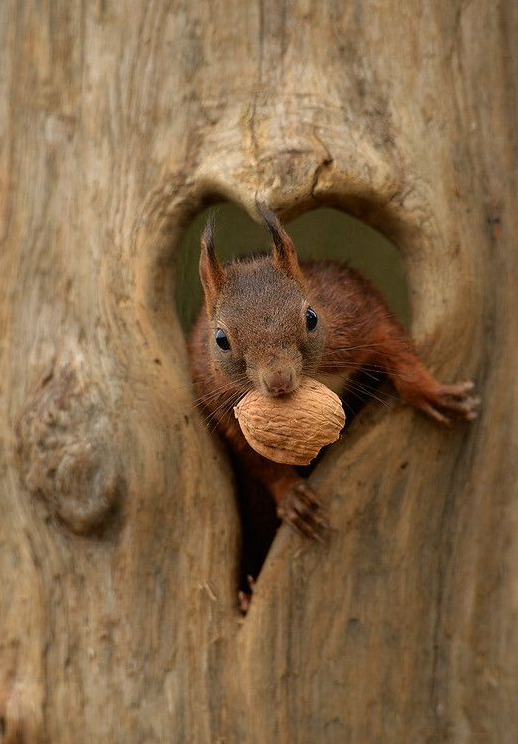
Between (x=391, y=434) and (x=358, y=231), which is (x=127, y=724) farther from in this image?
(x=358, y=231)

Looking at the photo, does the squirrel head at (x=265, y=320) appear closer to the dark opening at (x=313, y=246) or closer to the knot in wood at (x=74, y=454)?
the knot in wood at (x=74, y=454)

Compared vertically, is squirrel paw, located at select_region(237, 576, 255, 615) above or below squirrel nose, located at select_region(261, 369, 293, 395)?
below

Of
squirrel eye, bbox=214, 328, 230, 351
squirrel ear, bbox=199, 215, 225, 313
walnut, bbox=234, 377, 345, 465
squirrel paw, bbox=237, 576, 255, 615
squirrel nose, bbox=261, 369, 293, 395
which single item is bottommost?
squirrel paw, bbox=237, 576, 255, 615

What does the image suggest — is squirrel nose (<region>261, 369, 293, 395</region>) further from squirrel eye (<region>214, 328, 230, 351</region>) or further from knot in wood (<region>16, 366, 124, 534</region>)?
knot in wood (<region>16, 366, 124, 534</region>)

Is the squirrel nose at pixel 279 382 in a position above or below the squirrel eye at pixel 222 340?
below

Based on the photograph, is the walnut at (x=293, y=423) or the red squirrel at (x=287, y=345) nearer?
the walnut at (x=293, y=423)

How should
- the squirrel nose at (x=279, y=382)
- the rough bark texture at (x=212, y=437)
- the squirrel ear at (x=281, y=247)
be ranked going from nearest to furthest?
1. the squirrel nose at (x=279, y=382)
2. the squirrel ear at (x=281, y=247)
3. the rough bark texture at (x=212, y=437)

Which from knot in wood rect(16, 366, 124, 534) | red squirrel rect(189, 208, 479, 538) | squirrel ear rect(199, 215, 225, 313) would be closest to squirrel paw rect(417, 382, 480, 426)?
red squirrel rect(189, 208, 479, 538)

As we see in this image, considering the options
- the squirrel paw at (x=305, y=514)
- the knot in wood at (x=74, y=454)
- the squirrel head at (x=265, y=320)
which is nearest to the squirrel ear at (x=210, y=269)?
the squirrel head at (x=265, y=320)

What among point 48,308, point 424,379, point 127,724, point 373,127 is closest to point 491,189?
point 373,127
